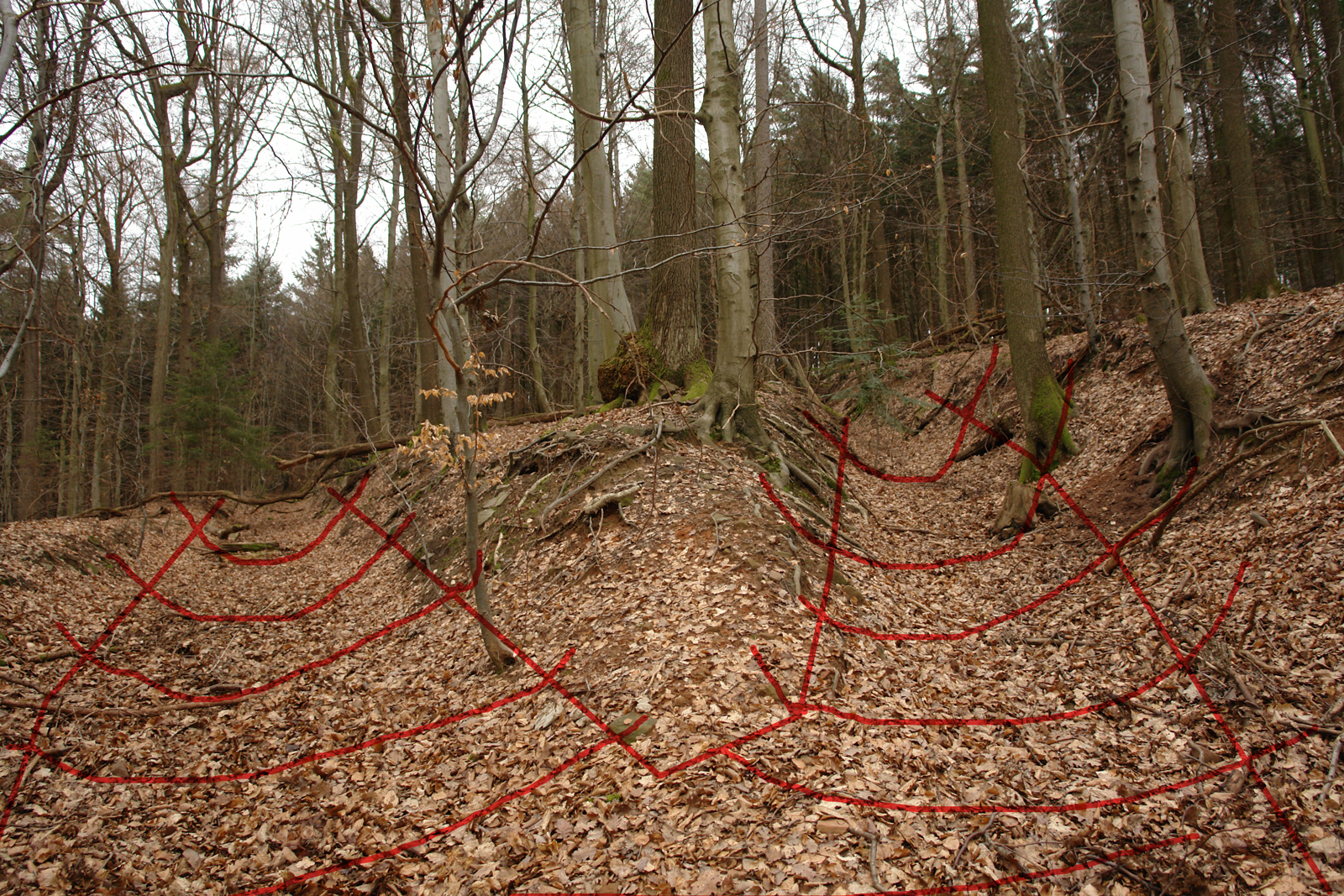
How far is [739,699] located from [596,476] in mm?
3483

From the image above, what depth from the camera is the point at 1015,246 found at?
8.52 metres

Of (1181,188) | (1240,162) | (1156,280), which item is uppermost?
(1240,162)

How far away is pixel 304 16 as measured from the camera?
11781 millimetres

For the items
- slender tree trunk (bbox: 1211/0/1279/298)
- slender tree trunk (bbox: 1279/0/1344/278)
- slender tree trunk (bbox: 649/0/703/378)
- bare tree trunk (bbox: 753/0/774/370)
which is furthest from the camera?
slender tree trunk (bbox: 1279/0/1344/278)

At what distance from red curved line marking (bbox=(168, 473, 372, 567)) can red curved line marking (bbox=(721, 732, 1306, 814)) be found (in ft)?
30.1

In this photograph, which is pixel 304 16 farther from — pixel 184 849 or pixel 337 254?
pixel 184 849

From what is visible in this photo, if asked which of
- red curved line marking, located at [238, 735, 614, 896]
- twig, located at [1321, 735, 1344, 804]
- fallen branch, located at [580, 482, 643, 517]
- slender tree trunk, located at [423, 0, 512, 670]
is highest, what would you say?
slender tree trunk, located at [423, 0, 512, 670]

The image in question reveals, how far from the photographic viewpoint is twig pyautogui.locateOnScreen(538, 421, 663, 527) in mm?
6625

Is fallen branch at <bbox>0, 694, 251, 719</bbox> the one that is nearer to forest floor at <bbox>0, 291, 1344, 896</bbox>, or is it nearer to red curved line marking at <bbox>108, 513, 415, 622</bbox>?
forest floor at <bbox>0, 291, 1344, 896</bbox>

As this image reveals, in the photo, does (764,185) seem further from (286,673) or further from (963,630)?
(286,673)

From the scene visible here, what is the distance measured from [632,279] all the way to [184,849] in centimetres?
2045

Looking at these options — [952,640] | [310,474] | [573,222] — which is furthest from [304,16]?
[952,640]
